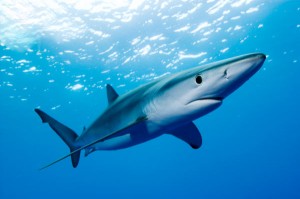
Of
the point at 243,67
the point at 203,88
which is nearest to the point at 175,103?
the point at 203,88

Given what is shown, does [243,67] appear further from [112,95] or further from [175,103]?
[112,95]

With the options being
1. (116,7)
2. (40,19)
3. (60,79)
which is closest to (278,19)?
(116,7)

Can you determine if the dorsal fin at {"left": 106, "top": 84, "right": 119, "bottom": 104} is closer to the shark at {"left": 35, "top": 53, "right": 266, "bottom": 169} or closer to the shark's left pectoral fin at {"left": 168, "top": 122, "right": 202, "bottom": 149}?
the shark at {"left": 35, "top": 53, "right": 266, "bottom": 169}

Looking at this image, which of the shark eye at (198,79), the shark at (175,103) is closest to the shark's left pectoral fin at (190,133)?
the shark at (175,103)

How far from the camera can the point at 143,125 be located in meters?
3.38

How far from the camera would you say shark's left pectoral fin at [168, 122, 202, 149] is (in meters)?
3.89

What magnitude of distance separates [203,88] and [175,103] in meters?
0.43

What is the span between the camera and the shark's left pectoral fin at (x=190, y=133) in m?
3.89

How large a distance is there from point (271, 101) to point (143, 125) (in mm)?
44370

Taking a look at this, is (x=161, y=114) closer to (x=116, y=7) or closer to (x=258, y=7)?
(x=116, y=7)

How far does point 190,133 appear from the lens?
13.0 ft

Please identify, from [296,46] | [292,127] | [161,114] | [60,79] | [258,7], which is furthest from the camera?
[292,127]

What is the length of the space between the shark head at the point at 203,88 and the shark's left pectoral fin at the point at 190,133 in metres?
0.88

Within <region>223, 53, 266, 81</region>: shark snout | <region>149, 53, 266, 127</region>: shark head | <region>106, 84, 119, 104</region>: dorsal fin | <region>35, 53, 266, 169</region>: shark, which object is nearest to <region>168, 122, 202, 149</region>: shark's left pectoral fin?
<region>35, 53, 266, 169</region>: shark
